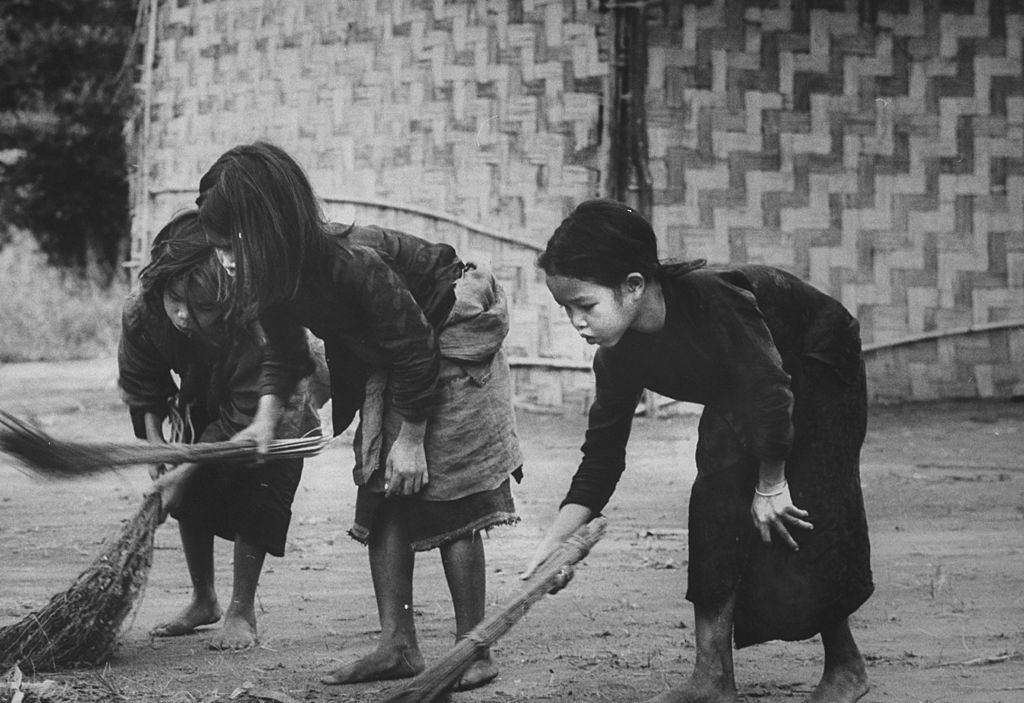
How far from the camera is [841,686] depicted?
3539mm

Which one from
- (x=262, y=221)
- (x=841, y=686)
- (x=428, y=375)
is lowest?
(x=841, y=686)

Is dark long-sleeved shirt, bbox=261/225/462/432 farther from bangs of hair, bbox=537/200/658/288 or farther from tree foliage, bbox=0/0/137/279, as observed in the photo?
tree foliage, bbox=0/0/137/279

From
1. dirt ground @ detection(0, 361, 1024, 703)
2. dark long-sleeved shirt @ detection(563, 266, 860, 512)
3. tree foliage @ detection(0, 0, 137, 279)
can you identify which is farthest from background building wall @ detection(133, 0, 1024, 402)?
tree foliage @ detection(0, 0, 137, 279)

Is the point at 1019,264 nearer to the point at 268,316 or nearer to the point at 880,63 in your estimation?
the point at 880,63

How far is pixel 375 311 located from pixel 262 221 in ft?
1.14

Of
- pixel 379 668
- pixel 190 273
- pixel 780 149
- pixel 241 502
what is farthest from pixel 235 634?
pixel 780 149

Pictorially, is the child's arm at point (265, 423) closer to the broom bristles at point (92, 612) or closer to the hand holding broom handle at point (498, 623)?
the broom bristles at point (92, 612)

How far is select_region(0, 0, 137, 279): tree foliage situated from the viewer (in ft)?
55.2

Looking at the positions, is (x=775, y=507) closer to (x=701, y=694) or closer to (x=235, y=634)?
(x=701, y=694)

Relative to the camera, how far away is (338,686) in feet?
12.7

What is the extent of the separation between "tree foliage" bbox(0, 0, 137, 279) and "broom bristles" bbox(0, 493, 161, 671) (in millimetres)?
13166

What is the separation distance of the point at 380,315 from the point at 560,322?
4.91 meters

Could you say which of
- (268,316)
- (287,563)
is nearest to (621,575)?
(287,563)

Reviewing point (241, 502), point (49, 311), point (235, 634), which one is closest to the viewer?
point (235, 634)
